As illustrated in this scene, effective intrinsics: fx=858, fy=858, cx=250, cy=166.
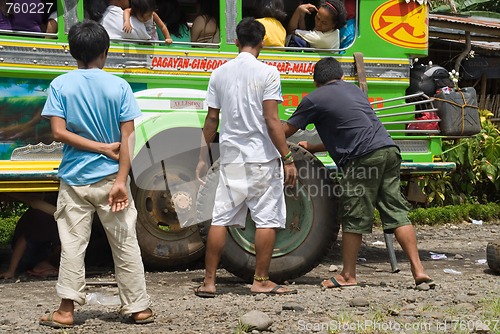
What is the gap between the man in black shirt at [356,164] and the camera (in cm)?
611

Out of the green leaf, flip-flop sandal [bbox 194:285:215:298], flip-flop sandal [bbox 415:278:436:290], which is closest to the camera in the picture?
flip-flop sandal [bbox 194:285:215:298]

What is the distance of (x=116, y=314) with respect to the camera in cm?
516

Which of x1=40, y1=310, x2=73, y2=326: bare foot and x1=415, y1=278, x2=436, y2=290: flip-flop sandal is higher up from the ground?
x1=40, y1=310, x2=73, y2=326: bare foot

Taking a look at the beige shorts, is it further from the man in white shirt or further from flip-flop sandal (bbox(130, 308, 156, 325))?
flip-flop sandal (bbox(130, 308, 156, 325))

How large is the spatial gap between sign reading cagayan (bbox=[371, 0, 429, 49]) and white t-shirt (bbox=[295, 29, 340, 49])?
1.22 ft

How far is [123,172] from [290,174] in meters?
1.45

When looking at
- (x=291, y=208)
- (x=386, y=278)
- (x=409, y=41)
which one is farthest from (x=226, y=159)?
(x=409, y=41)

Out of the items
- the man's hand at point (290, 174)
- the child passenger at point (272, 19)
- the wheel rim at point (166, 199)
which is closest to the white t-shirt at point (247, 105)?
the man's hand at point (290, 174)

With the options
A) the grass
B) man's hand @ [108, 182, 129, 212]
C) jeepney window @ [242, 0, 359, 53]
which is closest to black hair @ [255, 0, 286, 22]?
jeepney window @ [242, 0, 359, 53]

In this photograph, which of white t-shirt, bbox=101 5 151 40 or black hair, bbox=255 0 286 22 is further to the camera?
black hair, bbox=255 0 286 22

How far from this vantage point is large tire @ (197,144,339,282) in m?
6.27

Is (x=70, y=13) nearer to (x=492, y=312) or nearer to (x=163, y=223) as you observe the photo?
(x=163, y=223)

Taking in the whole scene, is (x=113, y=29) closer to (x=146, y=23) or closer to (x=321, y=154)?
(x=146, y=23)

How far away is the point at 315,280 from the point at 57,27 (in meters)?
2.74
